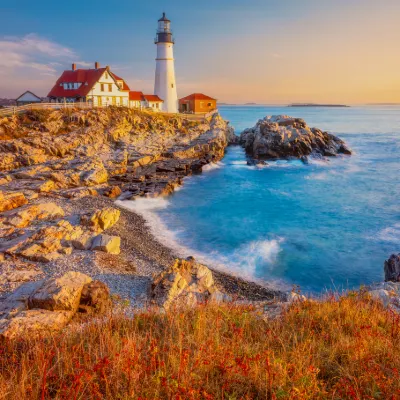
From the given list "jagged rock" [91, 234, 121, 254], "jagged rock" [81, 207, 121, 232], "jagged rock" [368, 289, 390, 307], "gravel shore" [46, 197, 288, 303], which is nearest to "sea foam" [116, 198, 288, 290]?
"gravel shore" [46, 197, 288, 303]

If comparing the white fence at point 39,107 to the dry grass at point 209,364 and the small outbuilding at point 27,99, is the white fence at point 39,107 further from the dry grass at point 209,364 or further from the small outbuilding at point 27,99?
the dry grass at point 209,364

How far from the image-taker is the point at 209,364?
12.6 ft

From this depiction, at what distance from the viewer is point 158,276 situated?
9906 mm

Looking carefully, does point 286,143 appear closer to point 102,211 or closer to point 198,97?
point 198,97

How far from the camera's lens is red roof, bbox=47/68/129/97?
43312 mm

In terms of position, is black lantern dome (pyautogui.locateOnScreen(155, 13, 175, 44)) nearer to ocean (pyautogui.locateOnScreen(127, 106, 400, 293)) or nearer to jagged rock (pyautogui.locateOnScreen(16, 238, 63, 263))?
ocean (pyautogui.locateOnScreen(127, 106, 400, 293))

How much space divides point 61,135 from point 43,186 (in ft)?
38.4

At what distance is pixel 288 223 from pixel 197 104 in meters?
47.4

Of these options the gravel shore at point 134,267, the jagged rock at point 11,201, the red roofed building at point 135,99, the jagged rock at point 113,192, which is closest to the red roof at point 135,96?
the red roofed building at point 135,99

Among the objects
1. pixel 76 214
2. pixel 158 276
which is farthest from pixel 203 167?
pixel 158 276

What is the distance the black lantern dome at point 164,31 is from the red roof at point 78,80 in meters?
15.7

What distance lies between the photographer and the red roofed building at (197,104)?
63000 mm

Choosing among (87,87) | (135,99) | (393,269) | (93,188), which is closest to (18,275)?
(393,269)

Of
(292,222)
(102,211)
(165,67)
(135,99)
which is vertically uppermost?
(165,67)
